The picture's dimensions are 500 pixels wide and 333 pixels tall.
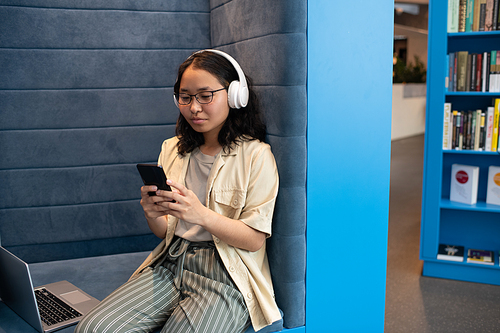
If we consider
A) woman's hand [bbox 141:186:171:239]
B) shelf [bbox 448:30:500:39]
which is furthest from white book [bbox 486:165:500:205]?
woman's hand [bbox 141:186:171:239]

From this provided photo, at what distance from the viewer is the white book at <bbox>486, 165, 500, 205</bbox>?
9.53 feet

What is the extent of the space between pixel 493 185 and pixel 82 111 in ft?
8.87

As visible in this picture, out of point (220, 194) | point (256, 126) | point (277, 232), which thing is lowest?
point (277, 232)

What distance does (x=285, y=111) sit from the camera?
155 cm

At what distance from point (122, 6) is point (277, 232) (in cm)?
152

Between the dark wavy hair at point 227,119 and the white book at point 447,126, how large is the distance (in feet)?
5.93

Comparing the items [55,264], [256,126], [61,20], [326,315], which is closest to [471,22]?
[256,126]

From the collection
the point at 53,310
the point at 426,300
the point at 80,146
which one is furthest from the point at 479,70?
the point at 53,310

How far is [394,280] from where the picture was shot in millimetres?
3002

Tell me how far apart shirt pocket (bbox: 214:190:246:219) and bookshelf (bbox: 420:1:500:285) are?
1.90 m

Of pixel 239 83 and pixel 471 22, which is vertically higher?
pixel 471 22

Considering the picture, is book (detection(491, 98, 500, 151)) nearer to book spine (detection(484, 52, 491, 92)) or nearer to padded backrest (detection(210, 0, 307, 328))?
book spine (detection(484, 52, 491, 92))

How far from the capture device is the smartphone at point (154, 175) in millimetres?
1352

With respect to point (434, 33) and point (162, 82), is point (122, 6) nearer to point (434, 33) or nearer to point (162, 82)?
point (162, 82)
